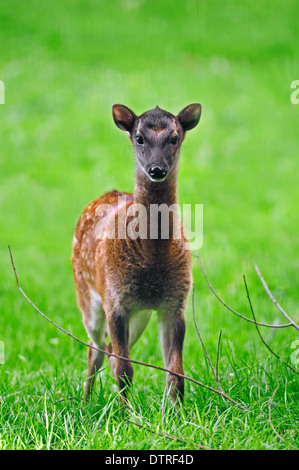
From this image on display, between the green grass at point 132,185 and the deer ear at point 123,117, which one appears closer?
the green grass at point 132,185

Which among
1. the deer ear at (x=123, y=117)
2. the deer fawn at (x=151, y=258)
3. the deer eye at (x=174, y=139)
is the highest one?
the deer ear at (x=123, y=117)

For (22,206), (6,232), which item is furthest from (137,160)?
(22,206)

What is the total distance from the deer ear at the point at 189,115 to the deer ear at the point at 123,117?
11.0 inches

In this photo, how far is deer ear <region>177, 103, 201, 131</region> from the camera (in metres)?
4.36

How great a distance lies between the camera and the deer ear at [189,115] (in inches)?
171

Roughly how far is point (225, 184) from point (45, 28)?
21.9 ft

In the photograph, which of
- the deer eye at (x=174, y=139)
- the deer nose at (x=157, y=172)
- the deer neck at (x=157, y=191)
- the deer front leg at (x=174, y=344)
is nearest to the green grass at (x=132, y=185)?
the deer front leg at (x=174, y=344)

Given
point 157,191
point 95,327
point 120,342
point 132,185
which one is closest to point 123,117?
point 157,191

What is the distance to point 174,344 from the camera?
4395 mm

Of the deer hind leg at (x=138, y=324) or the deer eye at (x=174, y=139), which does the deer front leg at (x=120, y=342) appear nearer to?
the deer hind leg at (x=138, y=324)

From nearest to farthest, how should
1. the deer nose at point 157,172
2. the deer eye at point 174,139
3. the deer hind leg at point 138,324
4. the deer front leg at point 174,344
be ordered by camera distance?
the deer nose at point 157,172, the deer eye at point 174,139, the deer front leg at point 174,344, the deer hind leg at point 138,324

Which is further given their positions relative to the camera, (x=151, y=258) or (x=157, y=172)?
(x=151, y=258)

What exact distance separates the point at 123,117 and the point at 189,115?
1.26ft

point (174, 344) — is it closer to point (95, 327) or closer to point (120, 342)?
point (120, 342)
